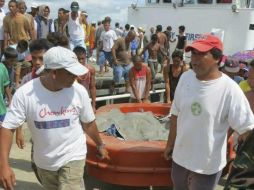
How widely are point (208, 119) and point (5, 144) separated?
144cm

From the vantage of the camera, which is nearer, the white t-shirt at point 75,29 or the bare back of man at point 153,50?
the white t-shirt at point 75,29

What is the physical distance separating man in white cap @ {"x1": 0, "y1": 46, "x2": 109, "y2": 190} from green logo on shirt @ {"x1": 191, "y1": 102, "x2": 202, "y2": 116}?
0.76 m

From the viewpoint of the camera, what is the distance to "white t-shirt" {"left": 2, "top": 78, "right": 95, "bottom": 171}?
3.16 m

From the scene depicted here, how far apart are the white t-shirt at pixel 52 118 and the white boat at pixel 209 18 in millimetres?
→ 14893

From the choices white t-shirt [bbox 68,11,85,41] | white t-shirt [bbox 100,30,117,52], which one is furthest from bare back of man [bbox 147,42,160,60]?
white t-shirt [bbox 68,11,85,41]

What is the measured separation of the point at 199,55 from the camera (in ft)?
10.6

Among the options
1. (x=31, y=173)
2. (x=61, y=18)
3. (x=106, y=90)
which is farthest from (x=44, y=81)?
(x=106, y=90)

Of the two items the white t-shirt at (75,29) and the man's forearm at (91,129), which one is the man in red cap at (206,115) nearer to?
the man's forearm at (91,129)

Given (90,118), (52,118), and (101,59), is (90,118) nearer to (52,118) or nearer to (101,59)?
(52,118)

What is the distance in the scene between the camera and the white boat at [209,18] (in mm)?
17406

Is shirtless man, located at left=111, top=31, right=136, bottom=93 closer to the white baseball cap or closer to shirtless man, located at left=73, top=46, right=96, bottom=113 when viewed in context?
shirtless man, located at left=73, top=46, right=96, bottom=113

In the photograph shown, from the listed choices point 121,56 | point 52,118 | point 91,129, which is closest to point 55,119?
point 52,118

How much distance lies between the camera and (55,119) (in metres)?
3.19

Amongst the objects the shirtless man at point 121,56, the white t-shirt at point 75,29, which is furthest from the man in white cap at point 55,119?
the shirtless man at point 121,56
